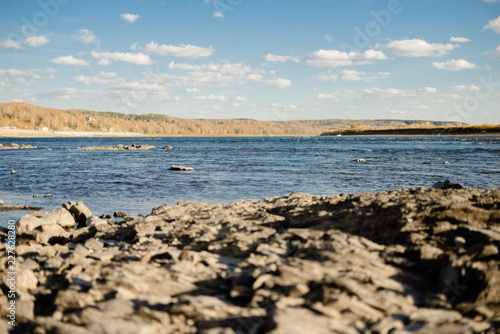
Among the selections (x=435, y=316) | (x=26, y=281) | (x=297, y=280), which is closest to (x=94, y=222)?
(x=26, y=281)

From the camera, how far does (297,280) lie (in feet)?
17.1

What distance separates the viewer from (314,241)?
6.53 metres

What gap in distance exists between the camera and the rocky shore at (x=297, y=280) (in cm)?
444

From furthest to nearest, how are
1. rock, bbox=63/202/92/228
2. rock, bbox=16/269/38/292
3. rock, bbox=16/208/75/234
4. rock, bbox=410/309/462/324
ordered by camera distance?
rock, bbox=63/202/92/228
rock, bbox=16/208/75/234
rock, bbox=16/269/38/292
rock, bbox=410/309/462/324

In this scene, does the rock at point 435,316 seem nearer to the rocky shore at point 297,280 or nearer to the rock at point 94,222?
the rocky shore at point 297,280

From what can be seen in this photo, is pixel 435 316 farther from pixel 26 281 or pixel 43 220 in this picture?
pixel 43 220

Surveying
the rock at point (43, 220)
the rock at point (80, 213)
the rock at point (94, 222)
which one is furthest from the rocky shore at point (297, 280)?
the rock at point (80, 213)

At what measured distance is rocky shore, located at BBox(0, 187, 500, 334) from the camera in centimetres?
444

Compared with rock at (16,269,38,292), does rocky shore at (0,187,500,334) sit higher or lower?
higher

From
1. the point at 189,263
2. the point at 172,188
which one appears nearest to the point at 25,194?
the point at 172,188

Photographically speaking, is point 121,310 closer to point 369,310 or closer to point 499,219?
point 369,310

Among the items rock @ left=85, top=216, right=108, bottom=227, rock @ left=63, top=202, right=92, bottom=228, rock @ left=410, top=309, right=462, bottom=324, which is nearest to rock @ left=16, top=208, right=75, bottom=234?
rock @ left=63, top=202, right=92, bottom=228

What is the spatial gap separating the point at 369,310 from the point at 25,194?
2052 centimetres

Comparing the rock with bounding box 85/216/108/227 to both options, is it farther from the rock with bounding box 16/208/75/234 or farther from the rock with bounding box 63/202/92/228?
the rock with bounding box 16/208/75/234
